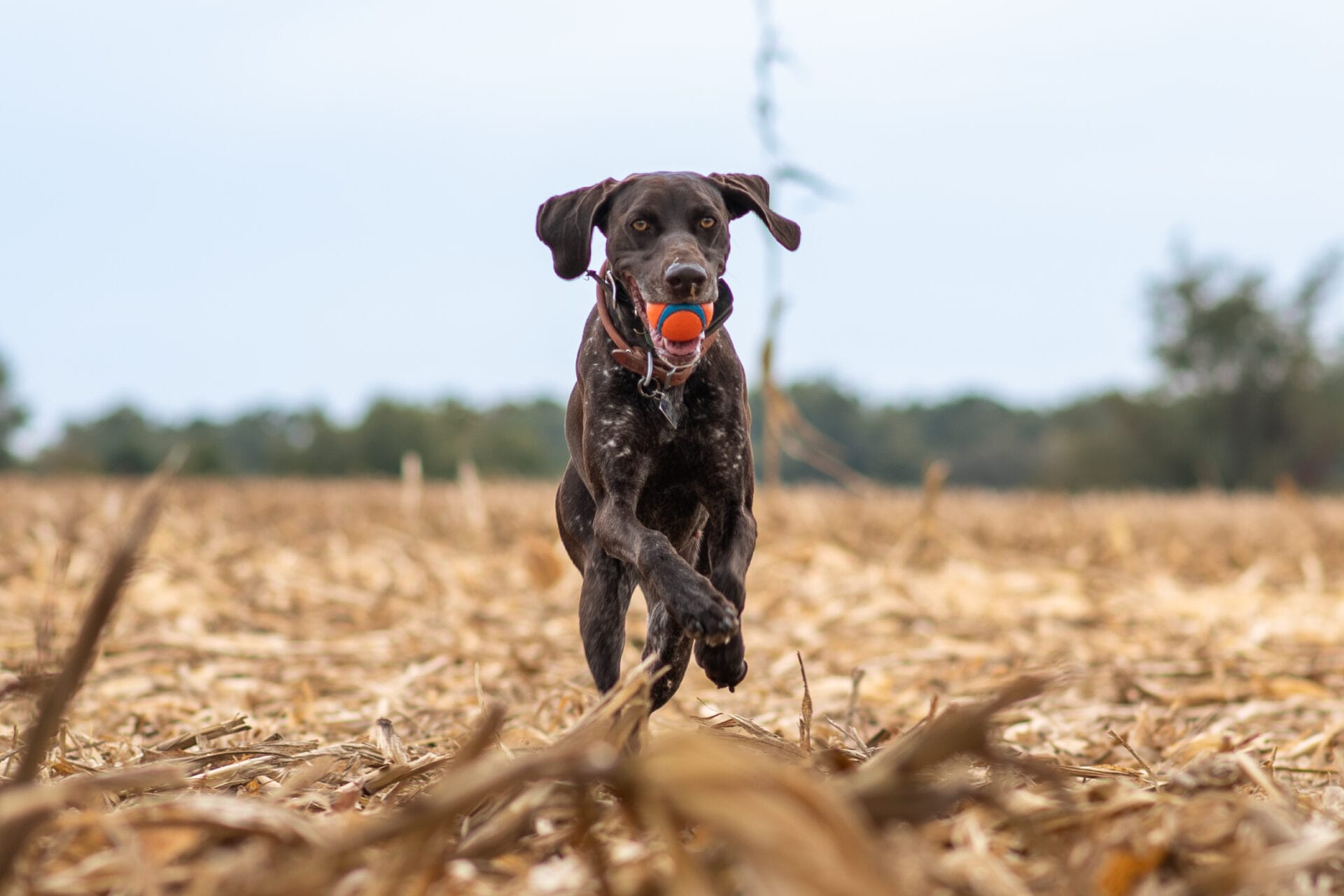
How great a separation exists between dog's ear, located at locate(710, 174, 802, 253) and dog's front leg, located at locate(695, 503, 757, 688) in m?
0.85

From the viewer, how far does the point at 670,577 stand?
11.2 feet

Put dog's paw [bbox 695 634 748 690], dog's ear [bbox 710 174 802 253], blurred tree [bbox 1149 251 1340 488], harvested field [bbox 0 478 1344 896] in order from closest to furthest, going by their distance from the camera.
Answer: harvested field [bbox 0 478 1344 896]
dog's paw [bbox 695 634 748 690]
dog's ear [bbox 710 174 802 253]
blurred tree [bbox 1149 251 1340 488]

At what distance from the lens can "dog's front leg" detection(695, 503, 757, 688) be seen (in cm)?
343

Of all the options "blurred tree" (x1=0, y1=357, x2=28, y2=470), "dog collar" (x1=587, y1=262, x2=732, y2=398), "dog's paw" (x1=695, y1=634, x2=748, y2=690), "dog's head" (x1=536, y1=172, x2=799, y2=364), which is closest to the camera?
"dog's paw" (x1=695, y1=634, x2=748, y2=690)

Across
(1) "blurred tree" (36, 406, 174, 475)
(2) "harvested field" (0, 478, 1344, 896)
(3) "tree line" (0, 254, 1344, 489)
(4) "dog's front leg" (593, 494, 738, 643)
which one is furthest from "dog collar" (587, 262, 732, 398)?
(3) "tree line" (0, 254, 1344, 489)

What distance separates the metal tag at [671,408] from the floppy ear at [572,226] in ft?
1.70

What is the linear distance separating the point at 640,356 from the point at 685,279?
376 millimetres

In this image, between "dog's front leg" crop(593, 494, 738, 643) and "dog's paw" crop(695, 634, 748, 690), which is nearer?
"dog's front leg" crop(593, 494, 738, 643)

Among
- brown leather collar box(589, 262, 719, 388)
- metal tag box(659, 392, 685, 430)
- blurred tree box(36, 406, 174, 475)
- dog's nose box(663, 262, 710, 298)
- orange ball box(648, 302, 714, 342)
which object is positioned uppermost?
dog's nose box(663, 262, 710, 298)

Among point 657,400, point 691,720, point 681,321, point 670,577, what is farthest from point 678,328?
point 691,720

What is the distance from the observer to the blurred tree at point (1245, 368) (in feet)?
217

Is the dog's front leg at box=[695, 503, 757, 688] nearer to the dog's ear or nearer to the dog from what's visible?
the dog

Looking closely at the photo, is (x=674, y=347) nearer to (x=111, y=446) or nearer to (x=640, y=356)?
(x=640, y=356)

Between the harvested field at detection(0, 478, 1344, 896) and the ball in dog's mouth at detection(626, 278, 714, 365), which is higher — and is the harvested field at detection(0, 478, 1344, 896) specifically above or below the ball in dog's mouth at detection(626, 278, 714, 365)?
below
